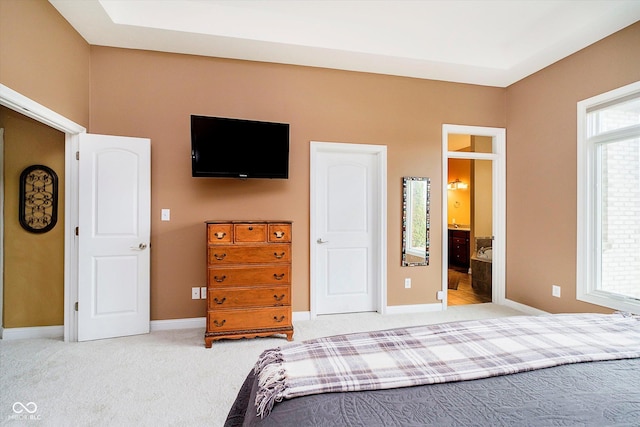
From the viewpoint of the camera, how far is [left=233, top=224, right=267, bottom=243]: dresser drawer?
2.99 meters

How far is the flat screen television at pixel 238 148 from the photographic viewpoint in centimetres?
314

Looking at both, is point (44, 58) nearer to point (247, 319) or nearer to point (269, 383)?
point (247, 319)

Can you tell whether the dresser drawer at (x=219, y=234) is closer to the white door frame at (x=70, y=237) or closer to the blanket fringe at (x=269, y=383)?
the white door frame at (x=70, y=237)

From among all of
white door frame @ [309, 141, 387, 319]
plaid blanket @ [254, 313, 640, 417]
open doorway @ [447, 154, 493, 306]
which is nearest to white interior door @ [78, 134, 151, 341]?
white door frame @ [309, 141, 387, 319]

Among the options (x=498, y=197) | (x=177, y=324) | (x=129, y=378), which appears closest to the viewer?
(x=129, y=378)

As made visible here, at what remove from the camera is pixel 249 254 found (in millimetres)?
3004

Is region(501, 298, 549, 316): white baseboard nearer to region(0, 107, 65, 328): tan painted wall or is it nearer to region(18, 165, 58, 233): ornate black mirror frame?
region(0, 107, 65, 328): tan painted wall

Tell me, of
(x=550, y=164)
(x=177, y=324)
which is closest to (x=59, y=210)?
(x=177, y=324)

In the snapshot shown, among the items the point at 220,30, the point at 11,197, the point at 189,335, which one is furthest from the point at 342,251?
the point at 11,197

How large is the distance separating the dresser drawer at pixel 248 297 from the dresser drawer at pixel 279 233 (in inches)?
18.3

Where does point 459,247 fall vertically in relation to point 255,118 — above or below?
below

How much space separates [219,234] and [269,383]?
2131 millimetres

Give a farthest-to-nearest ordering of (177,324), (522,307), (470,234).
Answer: (470,234), (522,307), (177,324)

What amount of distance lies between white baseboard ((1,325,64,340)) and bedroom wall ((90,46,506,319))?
0.88 meters
